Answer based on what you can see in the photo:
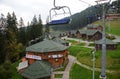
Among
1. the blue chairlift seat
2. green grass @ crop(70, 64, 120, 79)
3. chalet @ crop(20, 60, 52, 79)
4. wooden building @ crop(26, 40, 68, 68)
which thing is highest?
the blue chairlift seat

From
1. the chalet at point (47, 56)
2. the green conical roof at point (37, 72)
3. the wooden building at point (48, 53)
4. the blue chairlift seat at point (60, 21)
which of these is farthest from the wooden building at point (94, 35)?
the blue chairlift seat at point (60, 21)

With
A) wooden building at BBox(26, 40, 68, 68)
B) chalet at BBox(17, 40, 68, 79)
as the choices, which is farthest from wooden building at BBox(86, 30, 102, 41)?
wooden building at BBox(26, 40, 68, 68)

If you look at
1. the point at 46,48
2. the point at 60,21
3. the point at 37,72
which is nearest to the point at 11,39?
the point at 46,48

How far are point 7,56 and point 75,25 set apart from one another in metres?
81.9

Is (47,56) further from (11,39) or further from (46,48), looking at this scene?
(11,39)

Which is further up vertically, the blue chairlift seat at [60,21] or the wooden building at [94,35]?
the blue chairlift seat at [60,21]

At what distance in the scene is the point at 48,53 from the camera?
47719mm

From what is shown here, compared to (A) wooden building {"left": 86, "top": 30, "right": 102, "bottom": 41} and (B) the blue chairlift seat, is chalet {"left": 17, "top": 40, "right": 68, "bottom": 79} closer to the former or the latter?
(B) the blue chairlift seat

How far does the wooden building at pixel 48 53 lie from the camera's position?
47.6m

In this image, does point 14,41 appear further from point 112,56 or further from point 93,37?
point 112,56

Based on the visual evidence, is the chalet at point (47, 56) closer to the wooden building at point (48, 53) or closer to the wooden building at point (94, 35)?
the wooden building at point (48, 53)

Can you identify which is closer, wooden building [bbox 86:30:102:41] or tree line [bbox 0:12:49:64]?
tree line [bbox 0:12:49:64]

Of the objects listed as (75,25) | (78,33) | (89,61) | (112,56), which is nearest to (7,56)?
(89,61)

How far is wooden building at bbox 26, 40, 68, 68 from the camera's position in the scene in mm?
47625
